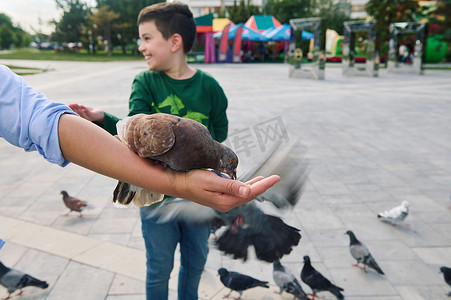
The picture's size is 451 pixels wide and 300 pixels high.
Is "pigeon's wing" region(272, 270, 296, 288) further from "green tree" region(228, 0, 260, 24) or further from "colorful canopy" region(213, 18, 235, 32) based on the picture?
"green tree" region(228, 0, 260, 24)

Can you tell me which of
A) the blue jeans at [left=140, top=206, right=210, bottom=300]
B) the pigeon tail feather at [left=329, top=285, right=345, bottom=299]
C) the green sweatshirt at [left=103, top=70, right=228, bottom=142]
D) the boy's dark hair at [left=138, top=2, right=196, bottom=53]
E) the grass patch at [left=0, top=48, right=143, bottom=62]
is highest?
the grass patch at [left=0, top=48, right=143, bottom=62]

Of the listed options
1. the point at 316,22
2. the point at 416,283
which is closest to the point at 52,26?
the point at 316,22

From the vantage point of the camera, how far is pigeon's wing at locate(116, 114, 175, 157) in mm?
1131

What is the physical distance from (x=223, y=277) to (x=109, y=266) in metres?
1.29

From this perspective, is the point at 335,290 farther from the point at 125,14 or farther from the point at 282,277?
the point at 125,14

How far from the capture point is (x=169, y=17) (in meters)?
2.18

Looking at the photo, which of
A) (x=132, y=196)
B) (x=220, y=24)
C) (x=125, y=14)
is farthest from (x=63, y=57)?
(x=132, y=196)

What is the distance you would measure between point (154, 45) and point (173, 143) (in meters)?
1.22

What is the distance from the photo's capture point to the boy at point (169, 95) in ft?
7.11

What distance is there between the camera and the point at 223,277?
328cm

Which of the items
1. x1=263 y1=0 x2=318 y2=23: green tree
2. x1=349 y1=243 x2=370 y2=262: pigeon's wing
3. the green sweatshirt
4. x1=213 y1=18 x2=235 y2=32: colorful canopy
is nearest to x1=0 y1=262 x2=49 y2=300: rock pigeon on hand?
the green sweatshirt

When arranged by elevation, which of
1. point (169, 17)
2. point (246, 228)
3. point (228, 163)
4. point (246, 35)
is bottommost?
point (246, 228)

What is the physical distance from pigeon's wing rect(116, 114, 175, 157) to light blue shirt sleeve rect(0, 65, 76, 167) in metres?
0.22

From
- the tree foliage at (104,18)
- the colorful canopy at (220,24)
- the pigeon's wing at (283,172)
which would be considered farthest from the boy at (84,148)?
the tree foliage at (104,18)
